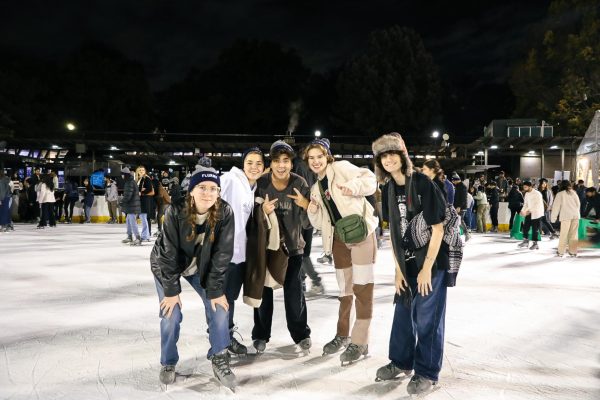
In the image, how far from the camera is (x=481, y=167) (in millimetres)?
24078

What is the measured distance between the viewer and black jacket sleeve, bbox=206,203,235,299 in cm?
304

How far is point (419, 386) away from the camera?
303 centimetres

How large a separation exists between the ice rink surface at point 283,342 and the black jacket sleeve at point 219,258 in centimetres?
59

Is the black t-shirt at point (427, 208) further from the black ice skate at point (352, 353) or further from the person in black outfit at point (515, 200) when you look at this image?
the person in black outfit at point (515, 200)

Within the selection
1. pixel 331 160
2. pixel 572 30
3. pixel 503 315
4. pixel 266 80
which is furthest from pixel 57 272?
pixel 266 80

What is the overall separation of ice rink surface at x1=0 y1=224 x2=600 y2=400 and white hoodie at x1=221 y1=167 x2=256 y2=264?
0.77 meters

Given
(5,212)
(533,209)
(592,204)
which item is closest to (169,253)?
(533,209)

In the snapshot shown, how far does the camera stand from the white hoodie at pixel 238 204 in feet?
11.5

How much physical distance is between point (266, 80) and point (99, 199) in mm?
33993

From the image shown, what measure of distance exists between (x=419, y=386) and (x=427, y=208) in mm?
1027

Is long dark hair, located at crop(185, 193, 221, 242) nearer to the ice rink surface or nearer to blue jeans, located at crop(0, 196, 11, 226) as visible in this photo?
the ice rink surface

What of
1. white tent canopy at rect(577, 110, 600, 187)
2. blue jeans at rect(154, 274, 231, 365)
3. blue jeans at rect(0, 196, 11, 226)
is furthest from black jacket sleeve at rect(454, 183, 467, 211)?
blue jeans at rect(0, 196, 11, 226)

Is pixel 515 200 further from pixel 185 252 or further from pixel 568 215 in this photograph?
pixel 185 252

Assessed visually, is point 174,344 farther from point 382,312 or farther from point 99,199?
point 99,199
